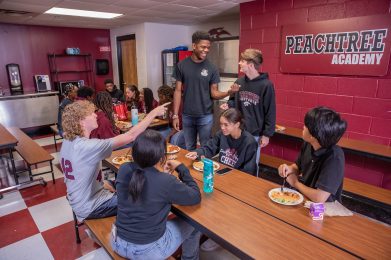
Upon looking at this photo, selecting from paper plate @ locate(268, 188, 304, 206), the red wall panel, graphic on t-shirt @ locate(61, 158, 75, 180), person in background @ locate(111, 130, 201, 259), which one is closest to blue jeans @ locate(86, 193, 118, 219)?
graphic on t-shirt @ locate(61, 158, 75, 180)

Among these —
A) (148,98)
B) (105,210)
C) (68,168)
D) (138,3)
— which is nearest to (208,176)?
(105,210)

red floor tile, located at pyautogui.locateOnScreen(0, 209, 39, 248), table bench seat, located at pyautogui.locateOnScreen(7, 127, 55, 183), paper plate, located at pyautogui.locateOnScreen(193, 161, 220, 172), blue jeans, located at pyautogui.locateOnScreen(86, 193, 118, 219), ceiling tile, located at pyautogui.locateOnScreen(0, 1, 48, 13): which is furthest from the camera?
ceiling tile, located at pyautogui.locateOnScreen(0, 1, 48, 13)

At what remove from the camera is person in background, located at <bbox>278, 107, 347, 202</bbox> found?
57.6 inches

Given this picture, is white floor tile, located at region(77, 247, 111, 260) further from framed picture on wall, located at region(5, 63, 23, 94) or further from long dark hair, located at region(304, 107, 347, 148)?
framed picture on wall, located at region(5, 63, 23, 94)

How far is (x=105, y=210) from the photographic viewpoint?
1884 millimetres

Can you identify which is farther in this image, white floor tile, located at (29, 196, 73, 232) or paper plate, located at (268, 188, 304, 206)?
white floor tile, located at (29, 196, 73, 232)

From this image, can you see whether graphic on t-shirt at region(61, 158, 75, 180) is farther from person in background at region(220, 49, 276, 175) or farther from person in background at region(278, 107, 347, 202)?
person in background at region(220, 49, 276, 175)

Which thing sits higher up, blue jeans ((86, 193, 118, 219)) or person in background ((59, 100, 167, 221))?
person in background ((59, 100, 167, 221))

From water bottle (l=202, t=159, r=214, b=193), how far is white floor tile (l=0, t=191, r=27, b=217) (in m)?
2.37

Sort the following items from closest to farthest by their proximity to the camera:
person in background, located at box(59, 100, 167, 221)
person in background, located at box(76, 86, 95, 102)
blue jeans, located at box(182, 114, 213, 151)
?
1. person in background, located at box(59, 100, 167, 221)
2. blue jeans, located at box(182, 114, 213, 151)
3. person in background, located at box(76, 86, 95, 102)

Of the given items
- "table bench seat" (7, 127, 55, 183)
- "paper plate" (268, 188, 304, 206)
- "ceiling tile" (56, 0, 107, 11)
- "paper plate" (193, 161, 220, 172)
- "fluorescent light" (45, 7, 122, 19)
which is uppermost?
"fluorescent light" (45, 7, 122, 19)

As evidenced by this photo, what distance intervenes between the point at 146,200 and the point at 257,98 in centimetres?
167

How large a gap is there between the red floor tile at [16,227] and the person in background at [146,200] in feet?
4.84

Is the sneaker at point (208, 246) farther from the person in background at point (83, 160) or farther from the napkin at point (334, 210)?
the napkin at point (334, 210)
